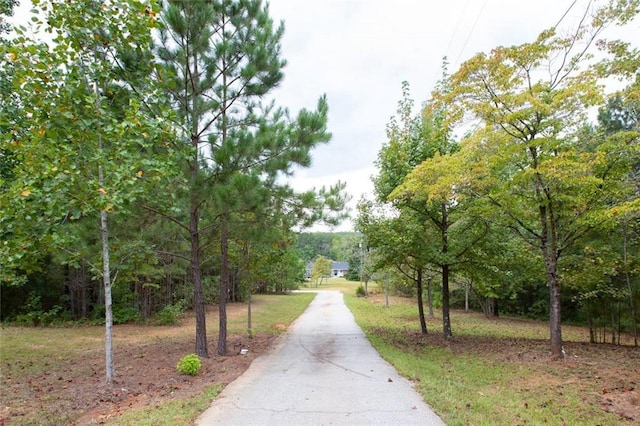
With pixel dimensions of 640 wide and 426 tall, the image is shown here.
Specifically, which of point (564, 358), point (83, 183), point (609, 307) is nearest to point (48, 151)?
point (83, 183)

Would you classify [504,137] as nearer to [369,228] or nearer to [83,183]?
[369,228]

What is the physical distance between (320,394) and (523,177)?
561 cm

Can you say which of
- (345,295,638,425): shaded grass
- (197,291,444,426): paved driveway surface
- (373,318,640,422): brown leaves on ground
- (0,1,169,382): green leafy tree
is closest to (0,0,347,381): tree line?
(0,1,169,382): green leafy tree

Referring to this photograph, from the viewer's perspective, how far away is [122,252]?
686cm

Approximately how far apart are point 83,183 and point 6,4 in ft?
24.4

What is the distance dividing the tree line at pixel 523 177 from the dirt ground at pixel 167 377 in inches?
42.4

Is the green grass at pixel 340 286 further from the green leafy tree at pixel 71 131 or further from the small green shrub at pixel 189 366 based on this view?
the green leafy tree at pixel 71 131

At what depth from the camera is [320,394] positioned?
5.51 metres

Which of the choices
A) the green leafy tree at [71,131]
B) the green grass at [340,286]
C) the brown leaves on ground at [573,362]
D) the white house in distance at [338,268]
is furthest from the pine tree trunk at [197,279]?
the white house in distance at [338,268]

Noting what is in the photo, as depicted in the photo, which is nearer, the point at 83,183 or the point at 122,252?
the point at 83,183

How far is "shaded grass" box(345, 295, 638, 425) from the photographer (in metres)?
4.69

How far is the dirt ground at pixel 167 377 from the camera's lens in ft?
16.9

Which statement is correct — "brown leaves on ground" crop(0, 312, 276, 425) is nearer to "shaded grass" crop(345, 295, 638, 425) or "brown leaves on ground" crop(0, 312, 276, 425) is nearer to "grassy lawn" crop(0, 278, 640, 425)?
"grassy lawn" crop(0, 278, 640, 425)

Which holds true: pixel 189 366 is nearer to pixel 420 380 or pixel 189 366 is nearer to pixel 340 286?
pixel 420 380
